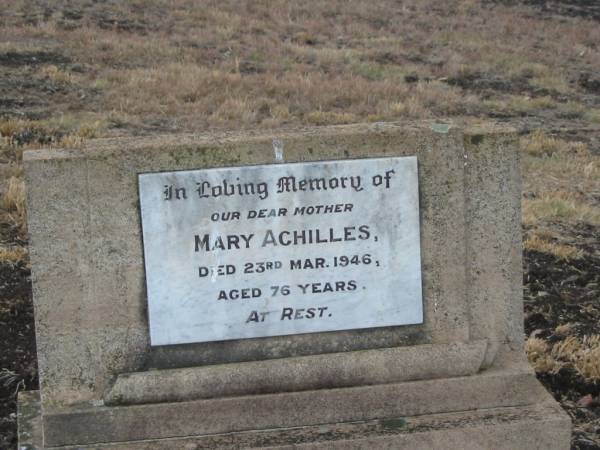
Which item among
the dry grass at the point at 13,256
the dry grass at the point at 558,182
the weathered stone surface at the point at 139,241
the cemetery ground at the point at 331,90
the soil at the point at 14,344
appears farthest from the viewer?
the dry grass at the point at 558,182

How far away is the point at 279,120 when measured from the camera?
1255 centimetres

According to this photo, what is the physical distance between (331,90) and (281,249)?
393 inches

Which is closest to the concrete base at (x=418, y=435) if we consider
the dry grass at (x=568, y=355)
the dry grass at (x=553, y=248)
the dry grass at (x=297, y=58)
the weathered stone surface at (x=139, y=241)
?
the weathered stone surface at (x=139, y=241)

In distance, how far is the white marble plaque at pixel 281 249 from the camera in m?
4.38

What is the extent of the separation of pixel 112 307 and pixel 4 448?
1225 mm

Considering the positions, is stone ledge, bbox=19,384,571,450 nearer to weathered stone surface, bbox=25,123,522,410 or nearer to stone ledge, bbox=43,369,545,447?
stone ledge, bbox=43,369,545,447

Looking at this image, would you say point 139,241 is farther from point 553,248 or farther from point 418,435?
point 553,248

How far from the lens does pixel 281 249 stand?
4477mm

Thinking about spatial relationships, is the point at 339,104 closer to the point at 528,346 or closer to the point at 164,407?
the point at 528,346

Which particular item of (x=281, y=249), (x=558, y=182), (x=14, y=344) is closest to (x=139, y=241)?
(x=281, y=249)

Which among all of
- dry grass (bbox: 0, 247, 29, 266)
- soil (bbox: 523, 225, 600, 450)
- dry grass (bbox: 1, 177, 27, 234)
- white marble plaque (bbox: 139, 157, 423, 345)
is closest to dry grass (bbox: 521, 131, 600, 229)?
soil (bbox: 523, 225, 600, 450)

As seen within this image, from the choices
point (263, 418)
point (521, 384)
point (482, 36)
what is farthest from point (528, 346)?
point (482, 36)

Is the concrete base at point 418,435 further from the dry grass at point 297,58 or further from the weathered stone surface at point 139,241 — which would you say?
the dry grass at point 297,58

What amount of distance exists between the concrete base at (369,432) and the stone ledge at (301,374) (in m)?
0.08
